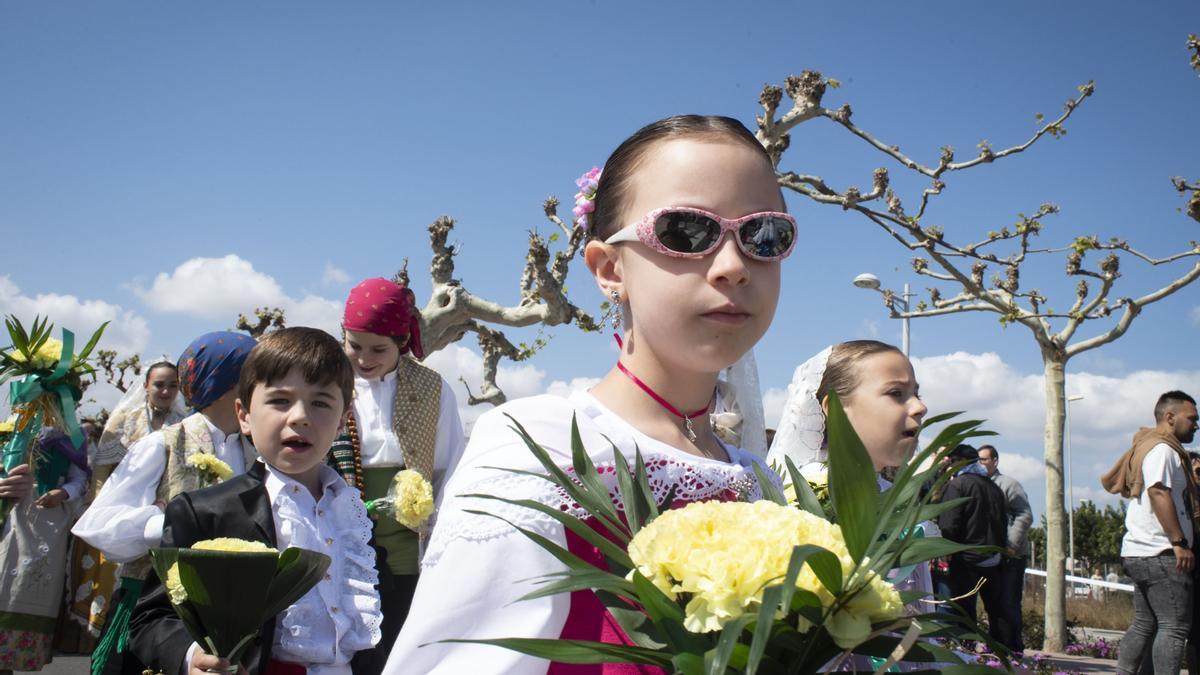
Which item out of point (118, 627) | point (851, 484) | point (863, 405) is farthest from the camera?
point (863, 405)

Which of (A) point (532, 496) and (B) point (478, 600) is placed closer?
(B) point (478, 600)

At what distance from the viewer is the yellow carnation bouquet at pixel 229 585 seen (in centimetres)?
227

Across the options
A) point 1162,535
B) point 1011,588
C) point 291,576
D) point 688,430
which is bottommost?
point 1011,588

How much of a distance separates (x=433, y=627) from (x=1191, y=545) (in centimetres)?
759

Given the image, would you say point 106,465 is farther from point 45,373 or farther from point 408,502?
point 408,502

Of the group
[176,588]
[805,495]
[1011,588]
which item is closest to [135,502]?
[176,588]

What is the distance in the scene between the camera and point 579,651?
104 cm

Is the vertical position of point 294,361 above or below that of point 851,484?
above

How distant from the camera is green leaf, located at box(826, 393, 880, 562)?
102cm

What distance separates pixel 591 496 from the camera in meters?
1.23

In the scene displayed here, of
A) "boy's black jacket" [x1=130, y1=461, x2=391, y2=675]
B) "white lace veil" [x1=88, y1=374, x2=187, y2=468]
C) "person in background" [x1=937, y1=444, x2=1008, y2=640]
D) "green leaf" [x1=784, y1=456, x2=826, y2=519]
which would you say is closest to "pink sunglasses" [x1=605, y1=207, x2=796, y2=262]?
"green leaf" [x1=784, y1=456, x2=826, y2=519]

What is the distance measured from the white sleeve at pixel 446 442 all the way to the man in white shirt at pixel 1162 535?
526cm

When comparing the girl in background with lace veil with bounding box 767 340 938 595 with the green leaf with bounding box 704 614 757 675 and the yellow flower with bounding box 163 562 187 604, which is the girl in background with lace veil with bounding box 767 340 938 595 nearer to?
the yellow flower with bounding box 163 562 187 604

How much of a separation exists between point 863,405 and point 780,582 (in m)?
2.95
